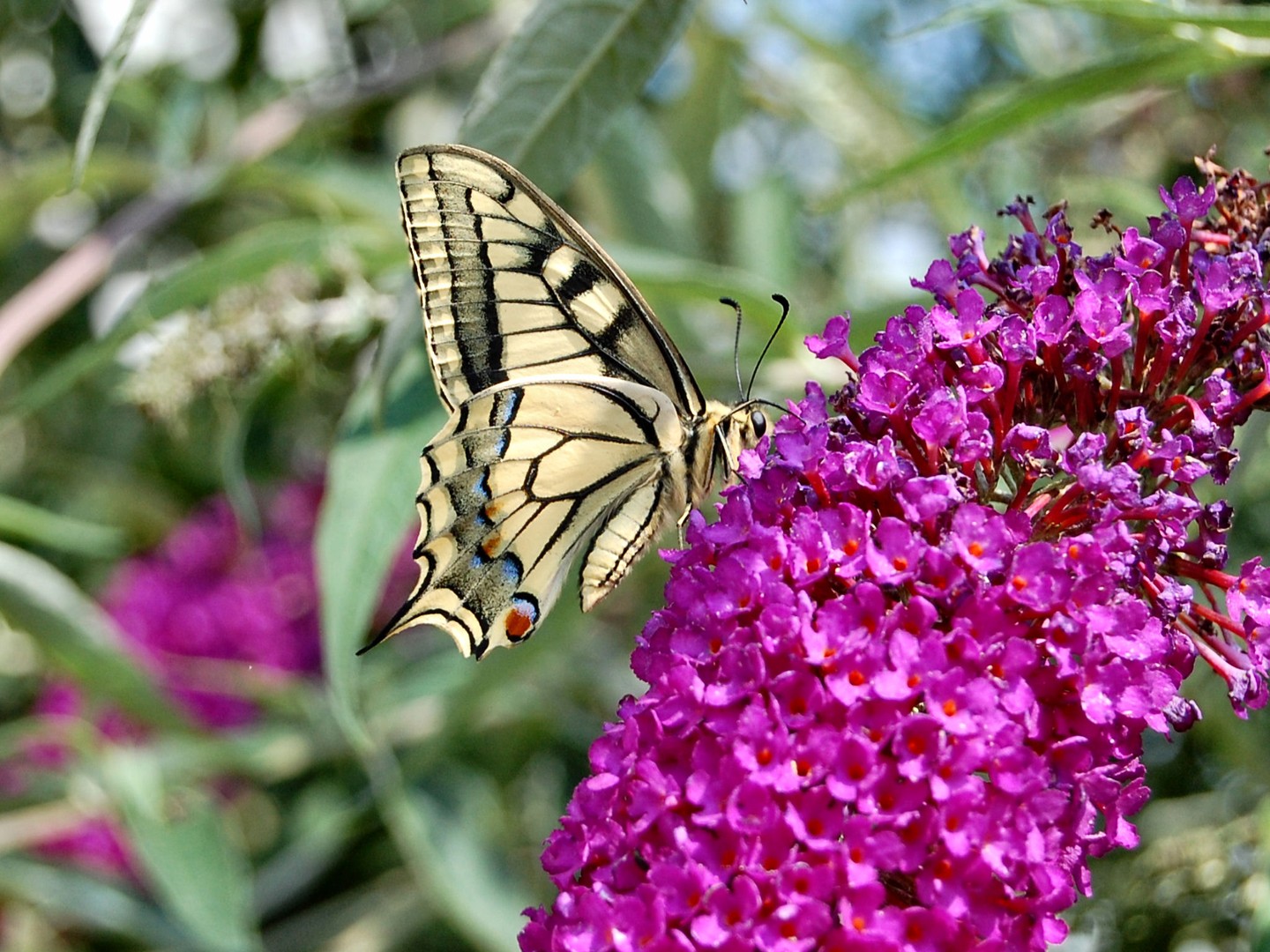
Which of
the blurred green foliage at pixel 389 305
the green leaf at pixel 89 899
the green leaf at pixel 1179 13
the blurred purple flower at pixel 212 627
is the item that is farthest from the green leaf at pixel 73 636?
the green leaf at pixel 1179 13

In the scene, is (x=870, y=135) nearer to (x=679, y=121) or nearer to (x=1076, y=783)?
(x=679, y=121)

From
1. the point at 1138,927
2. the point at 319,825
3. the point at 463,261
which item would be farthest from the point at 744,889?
the point at 319,825

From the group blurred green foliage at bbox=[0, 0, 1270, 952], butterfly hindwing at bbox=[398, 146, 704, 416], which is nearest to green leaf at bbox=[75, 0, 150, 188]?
blurred green foliage at bbox=[0, 0, 1270, 952]

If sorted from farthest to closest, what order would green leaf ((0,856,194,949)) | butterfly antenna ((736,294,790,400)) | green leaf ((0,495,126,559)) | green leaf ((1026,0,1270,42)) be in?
green leaf ((0,856,194,949)), green leaf ((0,495,126,559)), butterfly antenna ((736,294,790,400)), green leaf ((1026,0,1270,42))

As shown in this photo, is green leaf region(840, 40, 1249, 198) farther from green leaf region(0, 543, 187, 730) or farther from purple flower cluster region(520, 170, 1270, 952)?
green leaf region(0, 543, 187, 730)

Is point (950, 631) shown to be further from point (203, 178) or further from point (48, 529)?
point (203, 178)
